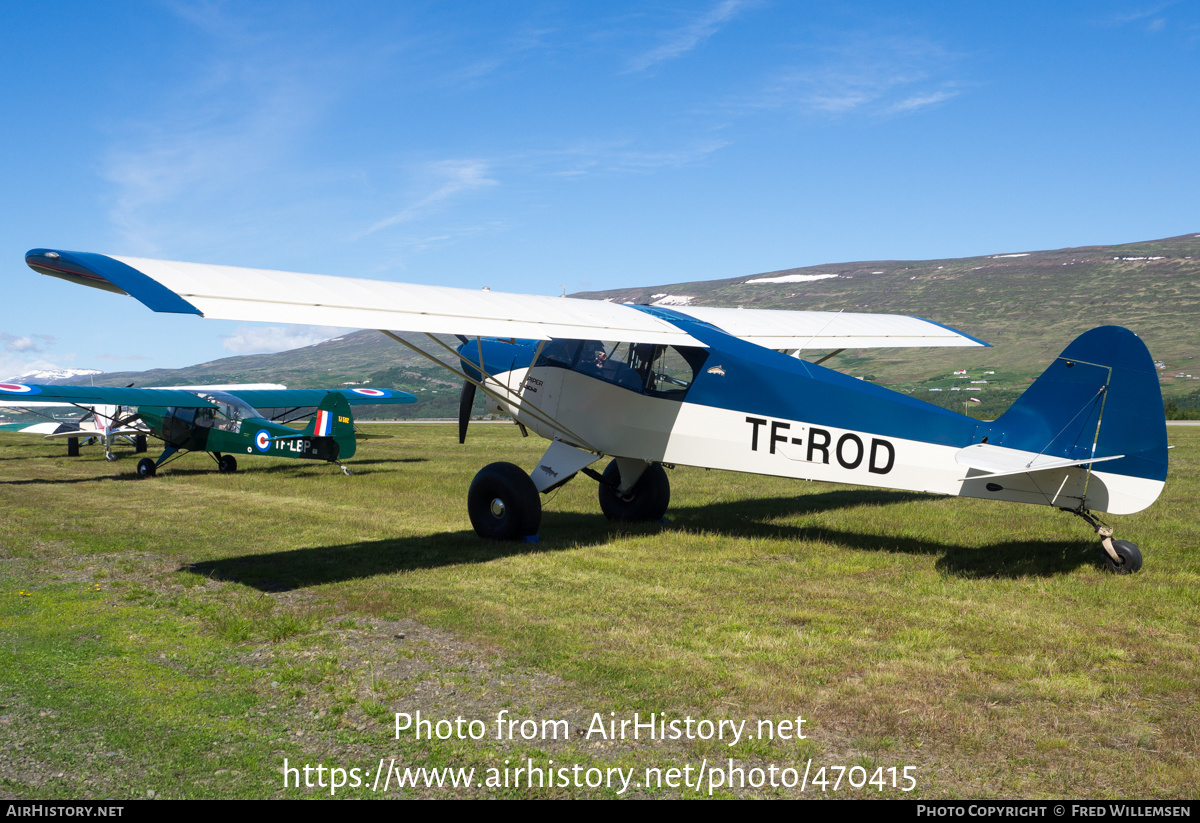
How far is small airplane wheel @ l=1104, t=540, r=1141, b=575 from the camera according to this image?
6969 millimetres

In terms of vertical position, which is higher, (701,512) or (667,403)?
(667,403)

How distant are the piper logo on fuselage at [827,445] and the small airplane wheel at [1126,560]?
1.99m

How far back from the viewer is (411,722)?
13.4 ft

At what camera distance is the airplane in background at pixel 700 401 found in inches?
253

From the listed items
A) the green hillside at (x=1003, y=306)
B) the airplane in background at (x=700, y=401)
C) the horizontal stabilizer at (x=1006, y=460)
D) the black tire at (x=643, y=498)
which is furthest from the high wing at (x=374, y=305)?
the green hillside at (x=1003, y=306)

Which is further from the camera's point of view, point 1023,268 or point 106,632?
point 1023,268

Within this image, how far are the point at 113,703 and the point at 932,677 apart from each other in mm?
4502

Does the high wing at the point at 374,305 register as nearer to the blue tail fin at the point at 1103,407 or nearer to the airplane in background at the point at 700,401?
the airplane in background at the point at 700,401

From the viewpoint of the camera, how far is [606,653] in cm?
510

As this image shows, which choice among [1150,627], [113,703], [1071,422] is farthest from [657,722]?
[1071,422]

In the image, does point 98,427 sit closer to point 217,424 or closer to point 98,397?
point 98,397

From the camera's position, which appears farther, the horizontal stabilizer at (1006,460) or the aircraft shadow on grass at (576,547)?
the aircraft shadow on grass at (576,547)

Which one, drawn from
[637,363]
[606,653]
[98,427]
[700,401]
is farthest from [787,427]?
[98,427]

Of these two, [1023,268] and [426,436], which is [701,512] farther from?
[1023,268]
